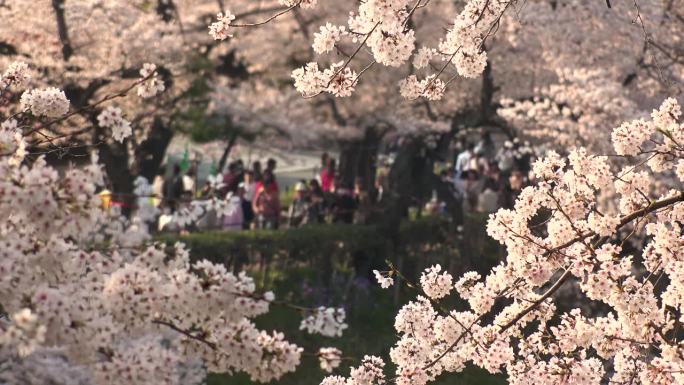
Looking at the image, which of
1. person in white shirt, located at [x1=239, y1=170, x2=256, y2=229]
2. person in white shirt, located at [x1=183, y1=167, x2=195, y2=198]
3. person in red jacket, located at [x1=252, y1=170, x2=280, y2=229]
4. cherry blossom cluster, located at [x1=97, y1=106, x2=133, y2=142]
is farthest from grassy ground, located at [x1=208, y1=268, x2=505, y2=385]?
cherry blossom cluster, located at [x1=97, y1=106, x2=133, y2=142]

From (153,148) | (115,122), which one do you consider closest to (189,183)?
(153,148)

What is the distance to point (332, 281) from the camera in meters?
17.6

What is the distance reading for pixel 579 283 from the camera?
20.6 ft

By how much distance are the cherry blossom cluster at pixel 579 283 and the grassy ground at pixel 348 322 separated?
21.3 feet

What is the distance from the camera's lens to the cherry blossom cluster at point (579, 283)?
635cm

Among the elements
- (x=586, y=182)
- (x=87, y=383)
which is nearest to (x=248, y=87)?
(x=87, y=383)

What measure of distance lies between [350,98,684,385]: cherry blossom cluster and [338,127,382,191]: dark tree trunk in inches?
752

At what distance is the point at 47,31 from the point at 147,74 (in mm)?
14636

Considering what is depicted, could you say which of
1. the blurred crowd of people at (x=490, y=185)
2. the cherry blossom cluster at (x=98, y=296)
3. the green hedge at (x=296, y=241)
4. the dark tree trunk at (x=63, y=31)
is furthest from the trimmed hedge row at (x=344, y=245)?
the cherry blossom cluster at (x=98, y=296)

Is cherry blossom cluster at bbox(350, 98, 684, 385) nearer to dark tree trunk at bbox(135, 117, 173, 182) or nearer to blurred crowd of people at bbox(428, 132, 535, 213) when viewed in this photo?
blurred crowd of people at bbox(428, 132, 535, 213)

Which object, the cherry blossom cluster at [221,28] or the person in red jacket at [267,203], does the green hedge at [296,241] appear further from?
the cherry blossom cluster at [221,28]

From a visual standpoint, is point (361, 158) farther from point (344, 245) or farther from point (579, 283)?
point (579, 283)

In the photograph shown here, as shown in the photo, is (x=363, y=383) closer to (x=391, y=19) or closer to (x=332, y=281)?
(x=391, y=19)

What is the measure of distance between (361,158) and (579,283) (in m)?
22.3
